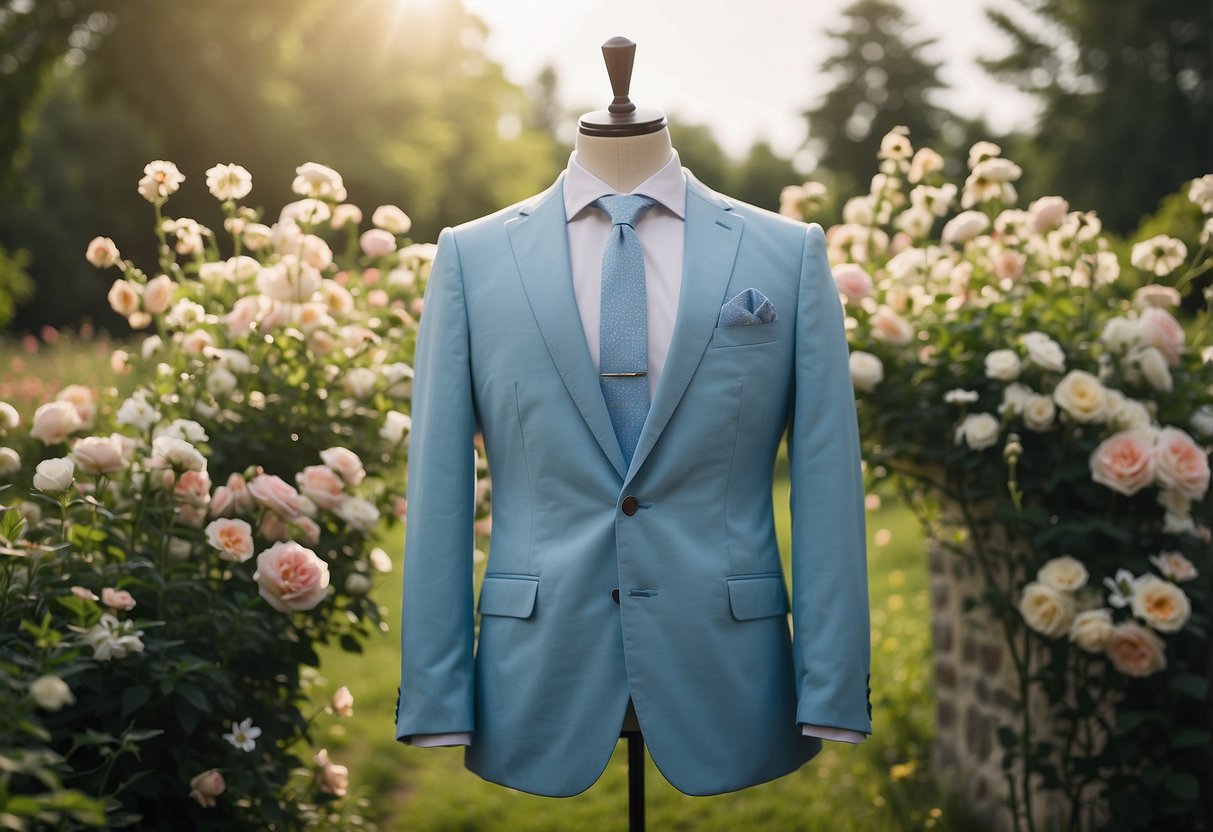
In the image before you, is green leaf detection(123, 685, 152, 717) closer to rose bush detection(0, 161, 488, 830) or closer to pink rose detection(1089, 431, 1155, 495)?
rose bush detection(0, 161, 488, 830)

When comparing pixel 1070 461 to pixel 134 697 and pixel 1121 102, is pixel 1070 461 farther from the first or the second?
pixel 1121 102

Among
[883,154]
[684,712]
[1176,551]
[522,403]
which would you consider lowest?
[684,712]

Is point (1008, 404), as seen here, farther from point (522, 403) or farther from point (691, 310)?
point (522, 403)

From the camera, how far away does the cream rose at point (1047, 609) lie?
2.33 m

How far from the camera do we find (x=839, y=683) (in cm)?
152

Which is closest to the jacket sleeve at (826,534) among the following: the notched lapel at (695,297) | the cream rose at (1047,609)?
Result: the notched lapel at (695,297)

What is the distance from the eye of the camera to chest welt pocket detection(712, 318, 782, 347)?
157 centimetres

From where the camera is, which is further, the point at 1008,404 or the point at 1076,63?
the point at 1076,63

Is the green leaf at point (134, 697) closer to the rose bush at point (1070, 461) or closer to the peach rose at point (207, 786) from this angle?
the peach rose at point (207, 786)

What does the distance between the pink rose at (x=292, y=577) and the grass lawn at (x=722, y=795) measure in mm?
751

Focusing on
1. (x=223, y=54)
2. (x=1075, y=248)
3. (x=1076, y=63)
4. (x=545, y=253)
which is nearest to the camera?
(x=545, y=253)

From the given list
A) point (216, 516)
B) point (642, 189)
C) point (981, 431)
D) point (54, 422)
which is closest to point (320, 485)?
point (216, 516)

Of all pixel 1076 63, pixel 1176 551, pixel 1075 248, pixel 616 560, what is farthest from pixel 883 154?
pixel 1076 63

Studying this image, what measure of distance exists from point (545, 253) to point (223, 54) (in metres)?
13.9
